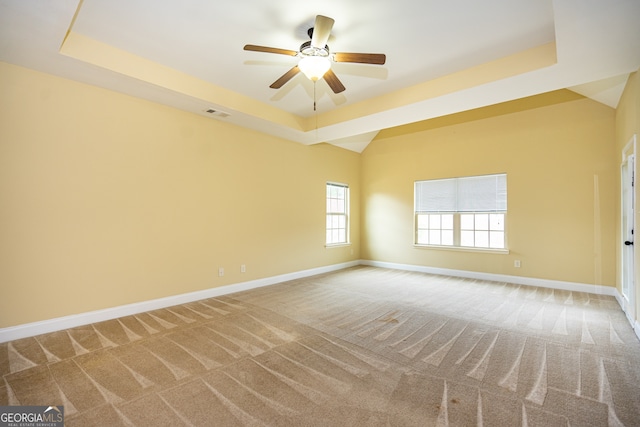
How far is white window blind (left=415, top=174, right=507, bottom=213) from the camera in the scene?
5.49 meters

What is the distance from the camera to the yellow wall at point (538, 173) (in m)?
4.52

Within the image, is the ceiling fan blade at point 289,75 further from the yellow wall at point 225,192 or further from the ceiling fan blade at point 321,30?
the yellow wall at point 225,192

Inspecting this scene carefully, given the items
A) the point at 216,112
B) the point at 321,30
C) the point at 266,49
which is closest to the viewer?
the point at 321,30

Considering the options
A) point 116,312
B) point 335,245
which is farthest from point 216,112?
point 335,245

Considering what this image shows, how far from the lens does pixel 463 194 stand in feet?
19.4

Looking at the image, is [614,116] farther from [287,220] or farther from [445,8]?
[287,220]

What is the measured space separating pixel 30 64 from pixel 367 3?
3.43m

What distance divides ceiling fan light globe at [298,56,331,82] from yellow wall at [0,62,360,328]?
7.74 ft

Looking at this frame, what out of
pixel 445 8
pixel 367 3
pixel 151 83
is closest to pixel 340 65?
pixel 367 3

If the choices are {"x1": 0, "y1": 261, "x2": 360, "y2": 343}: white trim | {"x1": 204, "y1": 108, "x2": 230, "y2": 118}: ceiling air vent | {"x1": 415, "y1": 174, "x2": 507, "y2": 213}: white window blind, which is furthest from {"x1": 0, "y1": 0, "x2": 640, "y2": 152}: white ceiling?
{"x1": 0, "y1": 261, "x2": 360, "y2": 343}: white trim

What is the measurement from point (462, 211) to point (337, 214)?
2761mm

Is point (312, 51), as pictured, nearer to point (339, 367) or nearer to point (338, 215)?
point (339, 367)

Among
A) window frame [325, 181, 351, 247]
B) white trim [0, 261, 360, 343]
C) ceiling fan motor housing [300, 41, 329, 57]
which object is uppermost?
ceiling fan motor housing [300, 41, 329, 57]

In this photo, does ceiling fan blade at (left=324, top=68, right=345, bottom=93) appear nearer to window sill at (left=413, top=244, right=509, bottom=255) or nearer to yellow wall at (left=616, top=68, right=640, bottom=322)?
yellow wall at (left=616, top=68, right=640, bottom=322)
